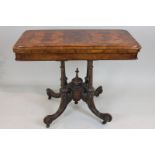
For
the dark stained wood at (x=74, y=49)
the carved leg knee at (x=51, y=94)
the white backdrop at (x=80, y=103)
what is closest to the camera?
the dark stained wood at (x=74, y=49)

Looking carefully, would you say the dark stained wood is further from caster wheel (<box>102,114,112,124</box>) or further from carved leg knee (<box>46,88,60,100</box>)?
carved leg knee (<box>46,88,60,100</box>)

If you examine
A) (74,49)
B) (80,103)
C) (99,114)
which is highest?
(74,49)

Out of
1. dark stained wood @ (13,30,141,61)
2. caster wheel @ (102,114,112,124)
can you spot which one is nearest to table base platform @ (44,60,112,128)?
caster wheel @ (102,114,112,124)

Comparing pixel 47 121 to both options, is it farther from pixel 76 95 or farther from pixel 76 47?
pixel 76 47

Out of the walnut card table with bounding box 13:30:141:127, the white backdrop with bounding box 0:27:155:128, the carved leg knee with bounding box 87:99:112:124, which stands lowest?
the white backdrop with bounding box 0:27:155:128

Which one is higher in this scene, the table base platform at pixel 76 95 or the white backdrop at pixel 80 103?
the table base platform at pixel 76 95

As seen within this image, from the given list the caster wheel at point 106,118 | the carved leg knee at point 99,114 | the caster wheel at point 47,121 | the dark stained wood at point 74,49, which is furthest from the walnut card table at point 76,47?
the caster wheel at point 47,121

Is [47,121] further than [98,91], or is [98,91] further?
[98,91]

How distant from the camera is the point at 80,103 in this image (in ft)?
7.82

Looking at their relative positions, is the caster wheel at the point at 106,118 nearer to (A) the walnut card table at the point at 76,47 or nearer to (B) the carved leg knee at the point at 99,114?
(B) the carved leg knee at the point at 99,114

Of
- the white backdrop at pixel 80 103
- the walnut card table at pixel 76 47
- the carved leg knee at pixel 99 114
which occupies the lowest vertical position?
the white backdrop at pixel 80 103

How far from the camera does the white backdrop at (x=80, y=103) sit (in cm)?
213

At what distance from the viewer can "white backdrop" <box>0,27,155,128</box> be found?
2.13 metres

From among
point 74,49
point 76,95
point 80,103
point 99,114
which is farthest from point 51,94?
point 74,49
